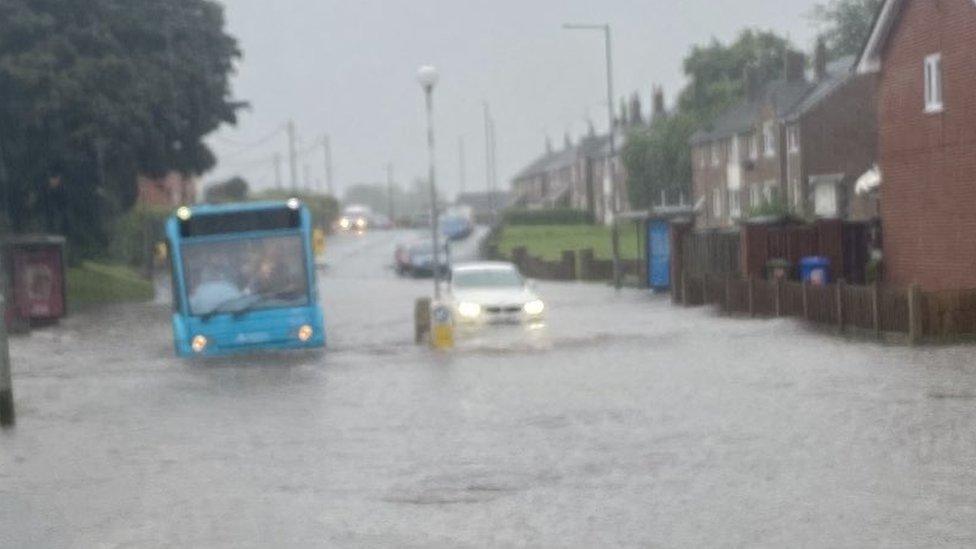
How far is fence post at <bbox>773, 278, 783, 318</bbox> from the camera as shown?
34719 millimetres

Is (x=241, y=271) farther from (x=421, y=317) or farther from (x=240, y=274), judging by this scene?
(x=421, y=317)

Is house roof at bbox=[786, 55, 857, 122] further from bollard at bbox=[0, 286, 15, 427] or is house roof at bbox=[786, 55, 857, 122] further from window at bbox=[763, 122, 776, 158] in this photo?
bollard at bbox=[0, 286, 15, 427]

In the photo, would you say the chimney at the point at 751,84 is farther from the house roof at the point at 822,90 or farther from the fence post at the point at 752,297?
the fence post at the point at 752,297

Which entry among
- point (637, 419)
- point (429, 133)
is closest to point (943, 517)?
point (637, 419)

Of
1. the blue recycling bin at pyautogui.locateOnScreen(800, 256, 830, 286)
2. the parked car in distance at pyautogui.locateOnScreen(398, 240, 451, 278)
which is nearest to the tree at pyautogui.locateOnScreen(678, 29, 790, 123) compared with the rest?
the parked car in distance at pyautogui.locateOnScreen(398, 240, 451, 278)

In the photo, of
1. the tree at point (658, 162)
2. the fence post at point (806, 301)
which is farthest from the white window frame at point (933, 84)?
the tree at point (658, 162)

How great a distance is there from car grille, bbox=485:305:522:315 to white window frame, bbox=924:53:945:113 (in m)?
8.89

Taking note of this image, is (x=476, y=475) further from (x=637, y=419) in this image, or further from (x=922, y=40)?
(x=922, y=40)

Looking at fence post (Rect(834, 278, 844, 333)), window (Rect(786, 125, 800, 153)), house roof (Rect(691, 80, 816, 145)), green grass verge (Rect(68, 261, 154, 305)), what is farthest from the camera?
house roof (Rect(691, 80, 816, 145))

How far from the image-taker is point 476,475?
13.9 m

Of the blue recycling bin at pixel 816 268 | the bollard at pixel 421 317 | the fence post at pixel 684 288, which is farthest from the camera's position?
the fence post at pixel 684 288

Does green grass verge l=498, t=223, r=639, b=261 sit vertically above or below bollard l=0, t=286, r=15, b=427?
above

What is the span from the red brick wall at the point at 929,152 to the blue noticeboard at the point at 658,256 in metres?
13.4

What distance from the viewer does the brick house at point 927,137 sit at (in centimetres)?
3353
